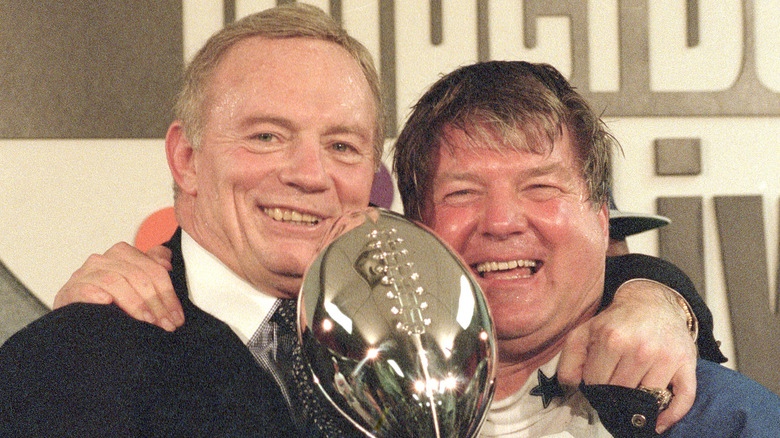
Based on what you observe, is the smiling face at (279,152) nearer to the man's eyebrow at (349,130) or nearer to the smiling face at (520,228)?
the man's eyebrow at (349,130)

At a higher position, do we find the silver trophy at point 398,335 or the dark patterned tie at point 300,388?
the silver trophy at point 398,335

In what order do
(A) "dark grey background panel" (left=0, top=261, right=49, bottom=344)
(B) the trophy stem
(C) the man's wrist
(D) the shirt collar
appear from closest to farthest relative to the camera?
(B) the trophy stem < (D) the shirt collar < (C) the man's wrist < (A) "dark grey background panel" (left=0, top=261, right=49, bottom=344)

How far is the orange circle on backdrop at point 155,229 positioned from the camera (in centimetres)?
163

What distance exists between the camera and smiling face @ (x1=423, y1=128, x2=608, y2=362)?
0.99 meters

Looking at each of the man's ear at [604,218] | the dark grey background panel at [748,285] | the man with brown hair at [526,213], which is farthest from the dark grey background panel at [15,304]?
the dark grey background panel at [748,285]

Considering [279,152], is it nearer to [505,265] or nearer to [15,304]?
[505,265]

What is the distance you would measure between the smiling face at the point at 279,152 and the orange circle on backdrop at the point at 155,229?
0.66 metres

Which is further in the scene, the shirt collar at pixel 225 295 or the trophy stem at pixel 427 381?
the shirt collar at pixel 225 295

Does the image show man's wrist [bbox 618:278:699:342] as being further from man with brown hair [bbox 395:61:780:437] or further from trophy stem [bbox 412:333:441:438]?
trophy stem [bbox 412:333:441:438]

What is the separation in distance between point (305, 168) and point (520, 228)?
0.29 metres

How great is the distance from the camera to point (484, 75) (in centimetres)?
108

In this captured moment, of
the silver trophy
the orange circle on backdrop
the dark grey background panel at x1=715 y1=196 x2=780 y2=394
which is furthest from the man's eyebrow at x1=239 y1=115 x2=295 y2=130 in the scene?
the dark grey background panel at x1=715 y1=196 x2=780 y2=394

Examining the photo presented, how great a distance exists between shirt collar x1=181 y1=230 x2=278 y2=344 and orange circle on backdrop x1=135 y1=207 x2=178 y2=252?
68cm

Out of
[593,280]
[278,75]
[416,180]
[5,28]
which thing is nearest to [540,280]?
[593,280]
